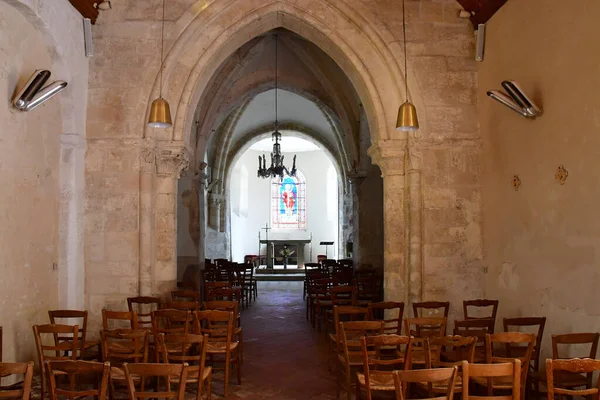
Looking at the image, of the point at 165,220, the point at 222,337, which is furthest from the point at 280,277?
the point at 222,337

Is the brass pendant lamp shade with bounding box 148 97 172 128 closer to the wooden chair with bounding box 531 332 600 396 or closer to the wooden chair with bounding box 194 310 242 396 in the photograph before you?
the wooden chair with bounding box 194 310 242 396

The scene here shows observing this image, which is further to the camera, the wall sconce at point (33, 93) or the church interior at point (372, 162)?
the wall sconce at point (33, 93)

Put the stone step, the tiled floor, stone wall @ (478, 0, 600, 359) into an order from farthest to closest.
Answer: the stone step < the tiled floor < stone wall @ (478, 0, 600, 359)

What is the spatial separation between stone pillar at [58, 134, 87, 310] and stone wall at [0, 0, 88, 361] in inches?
0.4

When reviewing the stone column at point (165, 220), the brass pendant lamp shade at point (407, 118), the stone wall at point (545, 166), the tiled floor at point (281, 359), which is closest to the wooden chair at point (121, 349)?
the tiled floor at point (281, 359)

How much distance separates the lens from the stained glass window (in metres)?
23.3

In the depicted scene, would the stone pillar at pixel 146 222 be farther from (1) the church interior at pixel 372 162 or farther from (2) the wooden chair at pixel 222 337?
(2) the wooden chair at pixel 222 337

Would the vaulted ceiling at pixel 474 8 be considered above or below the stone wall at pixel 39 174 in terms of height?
above

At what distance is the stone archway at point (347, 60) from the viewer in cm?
725

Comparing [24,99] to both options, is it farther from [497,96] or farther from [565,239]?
[565,239]

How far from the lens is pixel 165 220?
284 inches

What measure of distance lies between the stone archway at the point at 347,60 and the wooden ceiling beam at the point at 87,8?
3.60ft

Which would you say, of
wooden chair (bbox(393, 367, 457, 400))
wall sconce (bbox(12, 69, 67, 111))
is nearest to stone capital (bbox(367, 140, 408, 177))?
wall sconce (bbox(12, 69, 67, 111))

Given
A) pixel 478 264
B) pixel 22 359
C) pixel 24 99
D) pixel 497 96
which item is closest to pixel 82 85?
pixel 24 99
